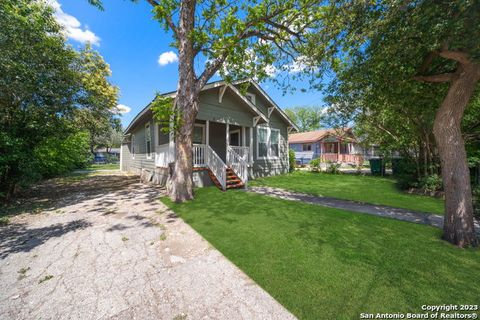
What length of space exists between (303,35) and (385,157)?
863cm

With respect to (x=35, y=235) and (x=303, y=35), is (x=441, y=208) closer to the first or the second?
(x=303, y=35)

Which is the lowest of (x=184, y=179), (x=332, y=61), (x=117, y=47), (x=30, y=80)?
(x=184, y=179)

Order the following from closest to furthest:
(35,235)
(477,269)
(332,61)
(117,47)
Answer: (477,269), (35,235), (332,61), (117,47)

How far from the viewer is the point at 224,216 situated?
15.9 feet

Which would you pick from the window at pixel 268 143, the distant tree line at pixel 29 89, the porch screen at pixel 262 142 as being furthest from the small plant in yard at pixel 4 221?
the porch screen at pixel 262 142

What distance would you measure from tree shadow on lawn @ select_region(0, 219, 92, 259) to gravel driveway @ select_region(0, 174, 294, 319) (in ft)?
0.05

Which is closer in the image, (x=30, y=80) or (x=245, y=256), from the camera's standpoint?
(x=245, y=256)

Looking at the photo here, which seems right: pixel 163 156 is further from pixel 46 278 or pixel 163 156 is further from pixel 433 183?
pixel 433 183

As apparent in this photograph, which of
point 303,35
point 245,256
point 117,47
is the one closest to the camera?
point 245,256

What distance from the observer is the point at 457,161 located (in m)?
3.16

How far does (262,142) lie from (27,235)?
10.2 meters

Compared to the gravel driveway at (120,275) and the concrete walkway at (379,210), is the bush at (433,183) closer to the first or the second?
the concrete walkway at (379,210)

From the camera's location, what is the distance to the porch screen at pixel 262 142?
466 inches

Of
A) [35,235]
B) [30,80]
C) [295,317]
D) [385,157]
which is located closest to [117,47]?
[30,80]
